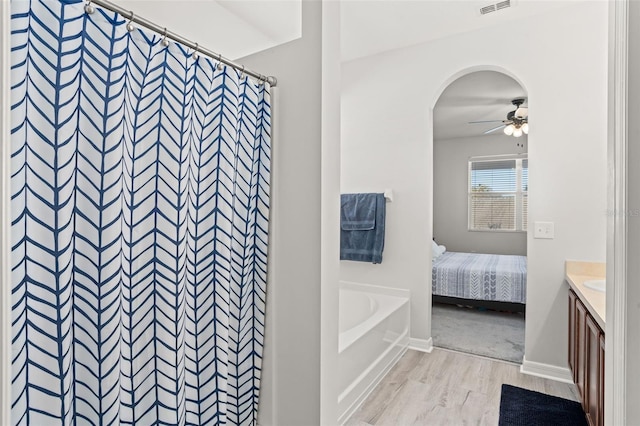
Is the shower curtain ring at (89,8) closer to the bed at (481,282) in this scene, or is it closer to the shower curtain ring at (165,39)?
the shower curtain ring at (165,39)

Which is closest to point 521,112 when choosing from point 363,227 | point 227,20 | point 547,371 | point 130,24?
point 363,227

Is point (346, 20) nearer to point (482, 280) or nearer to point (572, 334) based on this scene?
point (572, 334)

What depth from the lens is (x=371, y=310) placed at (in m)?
3.12

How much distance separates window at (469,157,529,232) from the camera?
610cm

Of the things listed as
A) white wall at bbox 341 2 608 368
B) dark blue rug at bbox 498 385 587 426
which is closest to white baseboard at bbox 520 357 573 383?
white wall at bbox 341 2 608 368

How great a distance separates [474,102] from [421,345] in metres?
3.21

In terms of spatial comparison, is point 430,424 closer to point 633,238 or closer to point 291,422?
point 291,422

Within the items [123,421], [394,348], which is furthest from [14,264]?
[394,348]

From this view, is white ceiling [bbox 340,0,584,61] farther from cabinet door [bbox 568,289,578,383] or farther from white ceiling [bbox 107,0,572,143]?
cabinet door [bbox 568,289,578,383]

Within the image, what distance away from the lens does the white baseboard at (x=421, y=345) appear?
3.09 meters

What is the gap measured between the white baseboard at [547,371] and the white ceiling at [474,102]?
2741mm

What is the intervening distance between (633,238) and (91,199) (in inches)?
53.8

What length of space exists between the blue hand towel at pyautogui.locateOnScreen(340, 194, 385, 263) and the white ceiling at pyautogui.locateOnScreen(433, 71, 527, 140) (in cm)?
181

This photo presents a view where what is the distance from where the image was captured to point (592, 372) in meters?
1.81
